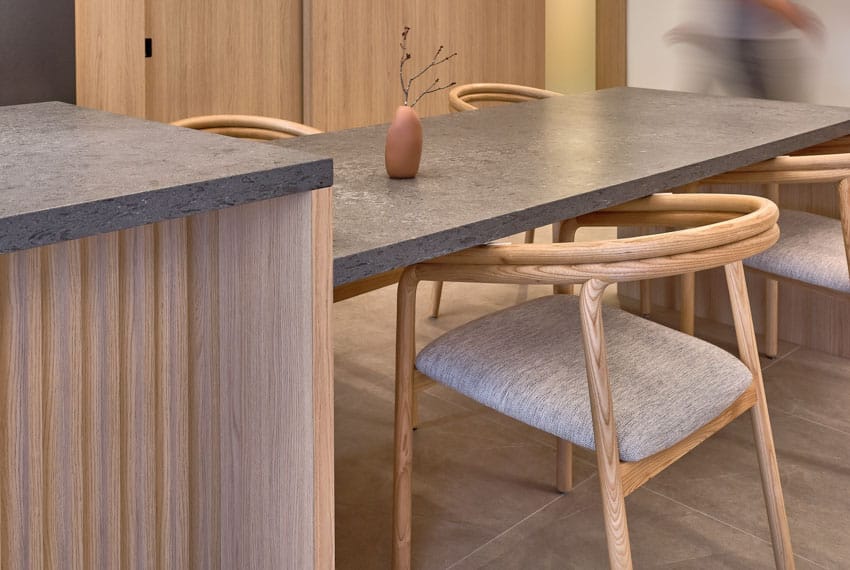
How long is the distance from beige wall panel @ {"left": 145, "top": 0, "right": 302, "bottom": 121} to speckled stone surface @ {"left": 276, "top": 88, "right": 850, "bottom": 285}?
1.97 m

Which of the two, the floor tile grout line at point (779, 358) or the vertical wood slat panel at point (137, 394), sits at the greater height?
the vertical wood slat panel at point (137, 394)

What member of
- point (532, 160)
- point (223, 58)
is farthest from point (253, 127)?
point (223, 58)

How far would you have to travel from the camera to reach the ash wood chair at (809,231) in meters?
2.36

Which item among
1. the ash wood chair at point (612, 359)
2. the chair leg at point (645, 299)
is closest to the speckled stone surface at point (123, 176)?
the ash wood chair at point (612, 359)

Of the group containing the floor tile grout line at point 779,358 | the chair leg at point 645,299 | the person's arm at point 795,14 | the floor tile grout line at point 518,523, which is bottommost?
the floor tile grout line at point 518,523

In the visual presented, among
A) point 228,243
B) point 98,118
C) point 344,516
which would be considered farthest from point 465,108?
point 228,243

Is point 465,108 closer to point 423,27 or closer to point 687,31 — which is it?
point 423,27

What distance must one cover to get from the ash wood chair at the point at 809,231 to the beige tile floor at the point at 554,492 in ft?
1.38

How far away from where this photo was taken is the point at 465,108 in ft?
10.6

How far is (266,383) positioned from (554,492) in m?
1.19

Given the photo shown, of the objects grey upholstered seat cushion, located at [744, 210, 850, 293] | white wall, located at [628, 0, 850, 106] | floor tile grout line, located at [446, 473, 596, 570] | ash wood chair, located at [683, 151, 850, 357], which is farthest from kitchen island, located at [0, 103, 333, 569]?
white wall, located at [628, 0, 850, 106]

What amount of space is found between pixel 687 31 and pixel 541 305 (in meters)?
4.01

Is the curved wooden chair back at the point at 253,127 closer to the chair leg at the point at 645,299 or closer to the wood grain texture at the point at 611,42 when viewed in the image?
the chair leg at the point at 645,299

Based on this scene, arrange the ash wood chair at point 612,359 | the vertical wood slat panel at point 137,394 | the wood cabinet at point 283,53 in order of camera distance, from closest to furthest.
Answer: the vertical wood slat panel at point 137,394, the ash wood chair at point 612,359, the wood cabinet at point 283,53
